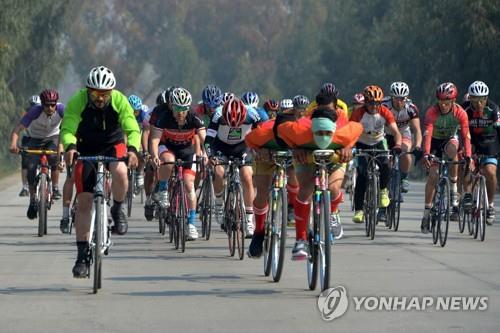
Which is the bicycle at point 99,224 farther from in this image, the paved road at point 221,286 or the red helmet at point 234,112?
the red helmet at point 234,112

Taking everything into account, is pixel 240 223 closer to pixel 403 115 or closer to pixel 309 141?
pixel 309 141

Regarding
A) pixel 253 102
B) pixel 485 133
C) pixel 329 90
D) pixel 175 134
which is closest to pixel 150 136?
pixel 175 134

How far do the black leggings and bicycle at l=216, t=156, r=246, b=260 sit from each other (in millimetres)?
3204

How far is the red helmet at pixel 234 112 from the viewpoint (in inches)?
629

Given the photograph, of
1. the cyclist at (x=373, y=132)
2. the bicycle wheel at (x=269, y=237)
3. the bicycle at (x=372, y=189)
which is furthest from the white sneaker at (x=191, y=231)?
the bicycle wheel at (x=269, y=237)

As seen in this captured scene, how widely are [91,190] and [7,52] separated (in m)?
37.8

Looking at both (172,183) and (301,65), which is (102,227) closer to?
(172,183)

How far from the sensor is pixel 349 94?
79438 mm

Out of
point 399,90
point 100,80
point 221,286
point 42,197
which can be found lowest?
point 221,286

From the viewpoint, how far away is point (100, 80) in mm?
12156

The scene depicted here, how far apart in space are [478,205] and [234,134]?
297cm

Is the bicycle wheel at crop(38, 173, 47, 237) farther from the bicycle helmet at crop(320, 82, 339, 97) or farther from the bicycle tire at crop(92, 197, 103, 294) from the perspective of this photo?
the bicycle tire at crop(92, 197, 103, 294)

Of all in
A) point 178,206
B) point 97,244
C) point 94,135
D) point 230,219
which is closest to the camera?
point 97,244

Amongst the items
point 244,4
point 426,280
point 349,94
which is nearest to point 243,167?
point 426,280
